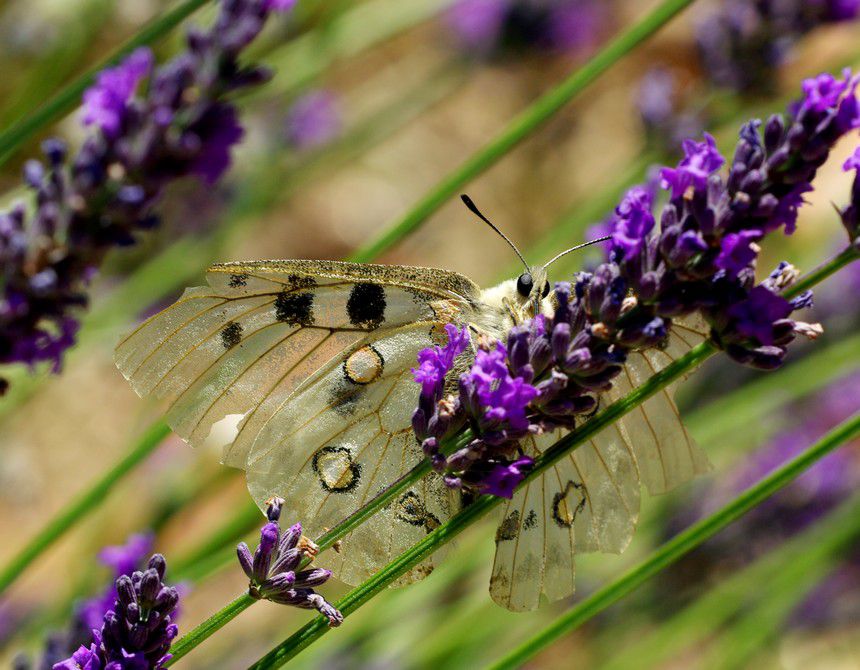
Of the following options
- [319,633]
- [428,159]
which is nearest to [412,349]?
[319,633]

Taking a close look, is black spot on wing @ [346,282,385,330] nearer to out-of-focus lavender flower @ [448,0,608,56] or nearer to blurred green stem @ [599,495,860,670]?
blurred green stem @ [599,495,860,670]

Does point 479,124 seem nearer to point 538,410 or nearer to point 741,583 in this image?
point 741,583

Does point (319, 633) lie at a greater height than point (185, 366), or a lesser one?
lesser

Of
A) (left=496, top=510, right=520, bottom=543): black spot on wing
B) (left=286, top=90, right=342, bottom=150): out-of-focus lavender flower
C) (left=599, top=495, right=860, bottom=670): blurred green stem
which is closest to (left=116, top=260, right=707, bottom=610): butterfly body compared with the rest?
(left=496, top=510, right=520, bottom=543): black spot on wing

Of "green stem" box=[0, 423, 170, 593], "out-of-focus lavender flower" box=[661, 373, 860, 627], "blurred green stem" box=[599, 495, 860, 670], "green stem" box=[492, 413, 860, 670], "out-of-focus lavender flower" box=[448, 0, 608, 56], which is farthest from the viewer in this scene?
"out-of-focus lavender flower" box=[448, 0, 608, 56]

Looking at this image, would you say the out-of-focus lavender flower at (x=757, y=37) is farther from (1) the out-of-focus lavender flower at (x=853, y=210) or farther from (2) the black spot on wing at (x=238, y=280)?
(2) the black spot on wing at (x=238, y=280)

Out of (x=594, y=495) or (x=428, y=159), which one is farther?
(x=428, y=159)

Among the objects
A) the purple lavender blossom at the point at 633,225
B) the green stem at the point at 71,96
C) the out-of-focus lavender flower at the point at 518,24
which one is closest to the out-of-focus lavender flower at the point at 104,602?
the green stem at the point at 71,96

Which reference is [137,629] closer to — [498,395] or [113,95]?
[498,395]

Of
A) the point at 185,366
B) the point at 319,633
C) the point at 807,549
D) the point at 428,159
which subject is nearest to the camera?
the point at 319,633
